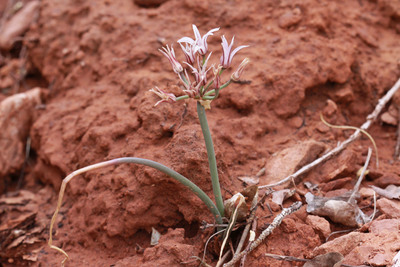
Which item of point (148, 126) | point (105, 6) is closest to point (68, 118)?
point (148, 126)

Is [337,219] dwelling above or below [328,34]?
below

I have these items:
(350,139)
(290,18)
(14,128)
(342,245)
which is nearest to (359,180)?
(350,139)

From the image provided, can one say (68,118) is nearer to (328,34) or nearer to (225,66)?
(225,66)

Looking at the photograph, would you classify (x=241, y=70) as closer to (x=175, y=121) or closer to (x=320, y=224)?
(x=175, y=121)

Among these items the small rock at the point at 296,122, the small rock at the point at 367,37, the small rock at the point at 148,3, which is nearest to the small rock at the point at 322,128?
the small rock at the point at 296,122

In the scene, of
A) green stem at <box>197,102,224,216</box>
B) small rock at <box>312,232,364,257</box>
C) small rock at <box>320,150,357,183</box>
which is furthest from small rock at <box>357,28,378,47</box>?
green stem at <box>197,102,224,216</box>
